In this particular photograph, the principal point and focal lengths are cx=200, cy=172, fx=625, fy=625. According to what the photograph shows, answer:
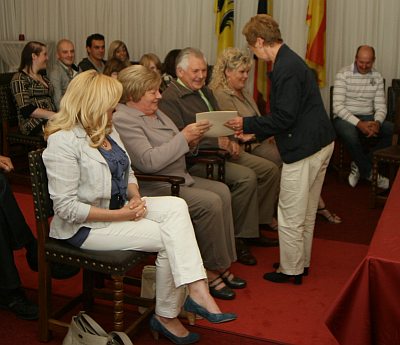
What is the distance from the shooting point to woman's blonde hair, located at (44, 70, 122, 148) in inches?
101

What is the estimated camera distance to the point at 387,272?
6.03 feet

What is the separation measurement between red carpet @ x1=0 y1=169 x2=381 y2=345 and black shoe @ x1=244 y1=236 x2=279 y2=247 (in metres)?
0.04

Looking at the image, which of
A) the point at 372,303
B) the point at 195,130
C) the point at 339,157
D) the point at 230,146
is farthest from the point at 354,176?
the point at 372,303

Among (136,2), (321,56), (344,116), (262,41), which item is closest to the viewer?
(262,41)

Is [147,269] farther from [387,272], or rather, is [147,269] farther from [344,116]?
[344,116]

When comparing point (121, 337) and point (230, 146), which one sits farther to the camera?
point (230, 146)

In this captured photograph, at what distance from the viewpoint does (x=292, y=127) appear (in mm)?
3145

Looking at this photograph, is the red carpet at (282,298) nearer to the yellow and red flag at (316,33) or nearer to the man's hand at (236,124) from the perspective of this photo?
the man's hand at (236,124)

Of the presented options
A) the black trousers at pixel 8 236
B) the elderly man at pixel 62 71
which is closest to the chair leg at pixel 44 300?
the black trousers at pixel 8 236

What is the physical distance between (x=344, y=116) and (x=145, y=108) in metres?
Answer: 2.72

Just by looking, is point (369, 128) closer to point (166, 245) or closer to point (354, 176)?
point (354, 176)

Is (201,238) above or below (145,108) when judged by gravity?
below

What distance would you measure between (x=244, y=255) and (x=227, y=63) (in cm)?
127

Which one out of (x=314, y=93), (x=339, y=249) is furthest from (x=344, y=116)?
(x=314, y=93)
